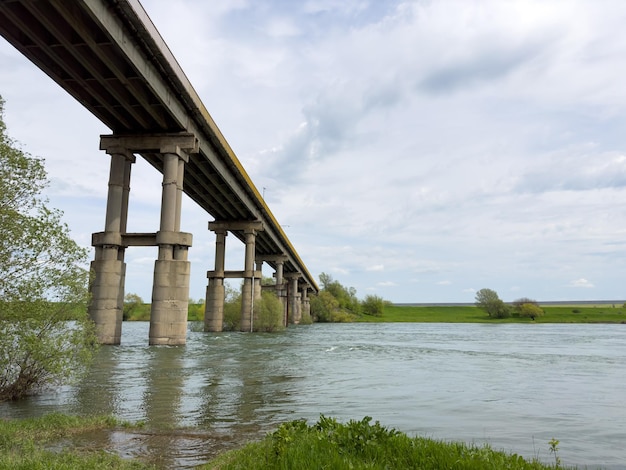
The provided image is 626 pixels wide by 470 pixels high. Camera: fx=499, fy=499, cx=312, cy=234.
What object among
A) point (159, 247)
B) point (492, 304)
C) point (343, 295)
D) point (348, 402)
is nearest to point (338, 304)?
point (343, 295)

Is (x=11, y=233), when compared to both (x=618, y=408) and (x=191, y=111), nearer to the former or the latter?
(x=618, y=408)

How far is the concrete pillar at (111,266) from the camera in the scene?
96.9 feet

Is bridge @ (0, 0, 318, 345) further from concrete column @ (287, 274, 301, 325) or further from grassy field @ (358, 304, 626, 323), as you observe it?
grassy field @ (358, 304, 626, 323)

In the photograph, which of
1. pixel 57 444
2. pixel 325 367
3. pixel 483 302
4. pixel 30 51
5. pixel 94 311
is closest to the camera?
pixel 57 444

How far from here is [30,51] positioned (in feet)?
80.8

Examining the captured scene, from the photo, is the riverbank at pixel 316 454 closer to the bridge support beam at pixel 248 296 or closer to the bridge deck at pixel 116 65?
the bridge deck at pixel 116 65

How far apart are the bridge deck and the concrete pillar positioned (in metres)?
3.69

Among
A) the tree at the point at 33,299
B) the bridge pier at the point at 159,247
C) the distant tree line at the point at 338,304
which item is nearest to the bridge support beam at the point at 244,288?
the bridge pier at the point at 159,247

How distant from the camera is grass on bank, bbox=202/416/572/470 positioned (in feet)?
18.2

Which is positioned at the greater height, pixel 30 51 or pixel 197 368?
pixel 30 51

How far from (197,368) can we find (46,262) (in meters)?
10.3

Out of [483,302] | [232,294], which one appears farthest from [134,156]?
[483,302]

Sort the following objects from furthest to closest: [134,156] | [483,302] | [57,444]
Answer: [483,302], [134,156], [57,444]

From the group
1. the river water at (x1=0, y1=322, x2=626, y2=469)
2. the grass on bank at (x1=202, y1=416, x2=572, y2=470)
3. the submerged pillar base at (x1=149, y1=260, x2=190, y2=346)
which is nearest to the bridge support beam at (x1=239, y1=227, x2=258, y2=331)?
the submerged pillar base at (x1=149, y1=260, x2=190, y2=346)
